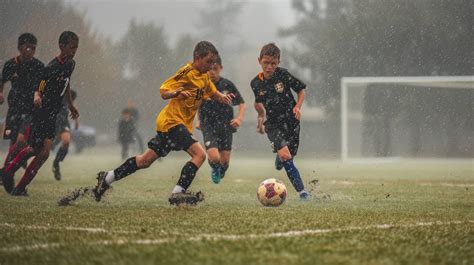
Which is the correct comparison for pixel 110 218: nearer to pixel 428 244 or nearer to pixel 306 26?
pixel 428 244

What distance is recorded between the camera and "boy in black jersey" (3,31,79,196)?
26.4 ft

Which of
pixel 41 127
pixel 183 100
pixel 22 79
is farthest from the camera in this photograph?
pixel 22 79

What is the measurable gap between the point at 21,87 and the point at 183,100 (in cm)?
341

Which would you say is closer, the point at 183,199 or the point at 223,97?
the point at 183,199

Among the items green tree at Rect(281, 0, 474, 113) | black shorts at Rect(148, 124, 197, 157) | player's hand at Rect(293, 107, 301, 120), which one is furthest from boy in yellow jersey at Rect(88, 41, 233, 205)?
green tree at Rect(281, 0, 474, 113)

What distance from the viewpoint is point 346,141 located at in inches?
942

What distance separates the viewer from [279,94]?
868cm

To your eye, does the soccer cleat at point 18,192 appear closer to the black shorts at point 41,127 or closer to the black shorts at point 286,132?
the black shorts at point 41,127

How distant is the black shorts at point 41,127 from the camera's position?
8312 mm

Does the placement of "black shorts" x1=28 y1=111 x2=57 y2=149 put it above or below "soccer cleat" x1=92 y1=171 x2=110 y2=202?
above

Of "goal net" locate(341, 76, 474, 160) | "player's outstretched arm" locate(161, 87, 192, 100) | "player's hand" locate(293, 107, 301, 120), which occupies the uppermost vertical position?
"goal net" locate(341, 76, 474, 160)

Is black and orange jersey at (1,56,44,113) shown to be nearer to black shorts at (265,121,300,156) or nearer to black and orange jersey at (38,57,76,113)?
black and orange jersey at (38,57,76,113)

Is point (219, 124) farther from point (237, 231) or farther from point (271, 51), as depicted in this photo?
point (237, 231)

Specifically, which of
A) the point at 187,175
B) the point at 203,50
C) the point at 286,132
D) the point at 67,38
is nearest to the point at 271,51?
the point at 286,132
